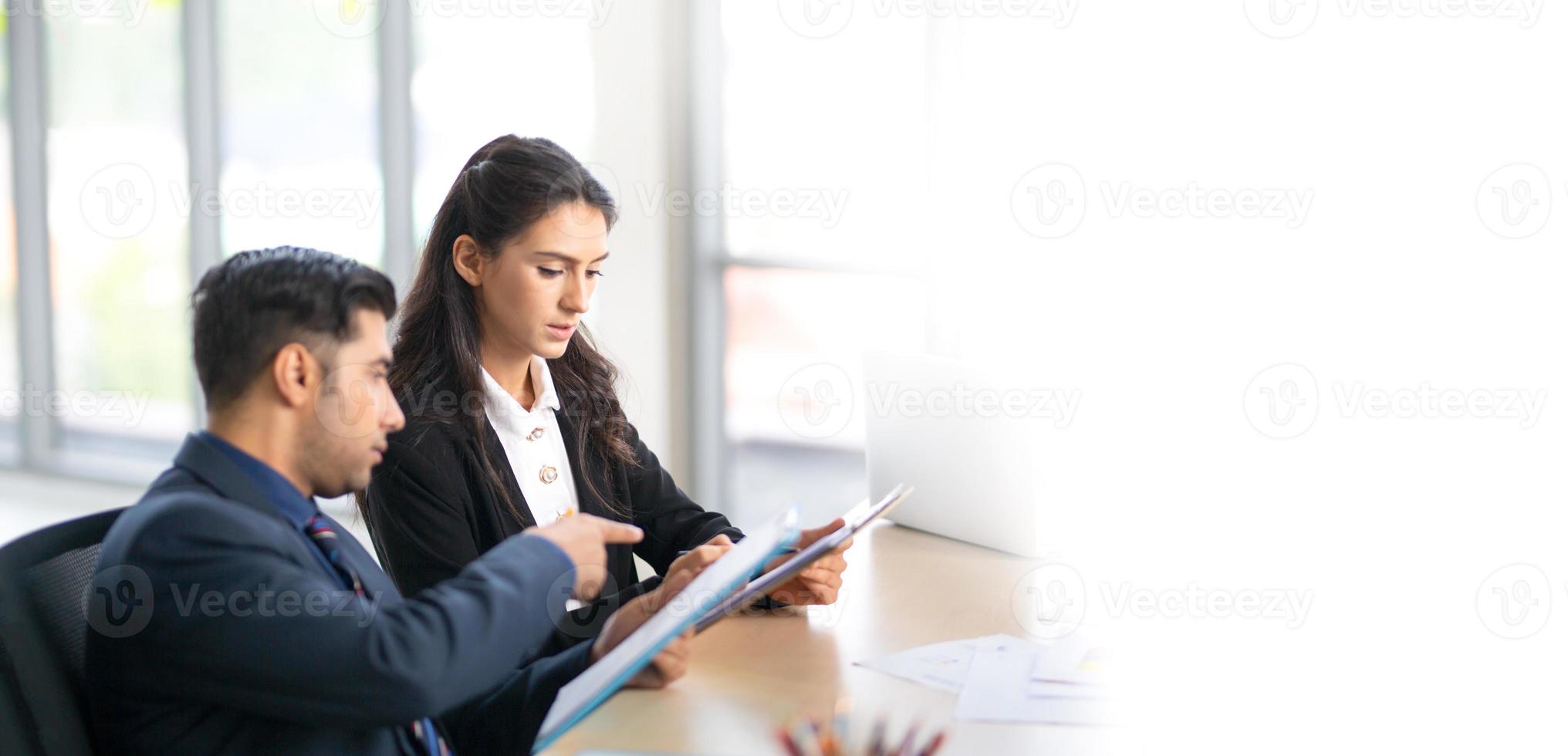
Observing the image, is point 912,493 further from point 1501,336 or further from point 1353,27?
point 1353,27

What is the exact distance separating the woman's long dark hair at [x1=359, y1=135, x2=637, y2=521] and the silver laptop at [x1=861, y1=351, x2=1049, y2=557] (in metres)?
0.47

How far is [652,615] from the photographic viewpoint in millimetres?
1503

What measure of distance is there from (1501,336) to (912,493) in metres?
1.13

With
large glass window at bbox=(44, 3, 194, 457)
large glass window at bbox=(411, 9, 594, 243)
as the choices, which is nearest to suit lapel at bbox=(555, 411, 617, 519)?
large glass window at bbox=(411, 9, 594, 243)

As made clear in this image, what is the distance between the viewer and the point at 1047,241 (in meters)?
2.82

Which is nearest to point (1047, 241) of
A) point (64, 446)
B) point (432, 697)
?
point (432, 697)

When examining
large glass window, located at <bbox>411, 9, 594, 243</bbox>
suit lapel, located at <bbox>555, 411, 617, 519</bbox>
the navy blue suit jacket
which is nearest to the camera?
the navy blue suit jacket

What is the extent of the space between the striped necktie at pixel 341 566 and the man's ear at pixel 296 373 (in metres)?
0.13

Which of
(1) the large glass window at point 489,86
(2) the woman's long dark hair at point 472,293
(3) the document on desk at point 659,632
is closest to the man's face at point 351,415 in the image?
(3) the document on desk at point 659,632

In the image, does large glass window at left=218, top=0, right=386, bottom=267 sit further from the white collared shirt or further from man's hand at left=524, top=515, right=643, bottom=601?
man's hand at left=524, top=515, right=643, bottom=601

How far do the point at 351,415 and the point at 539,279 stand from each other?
1.90 ft

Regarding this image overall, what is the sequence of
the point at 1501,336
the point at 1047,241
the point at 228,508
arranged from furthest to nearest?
the point at 1047,241 < the point at 1501,336 < the point at 228,508

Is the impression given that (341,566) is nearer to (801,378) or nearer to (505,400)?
(505,400)

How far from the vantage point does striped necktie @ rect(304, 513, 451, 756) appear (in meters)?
1.26
